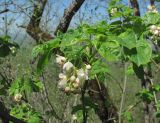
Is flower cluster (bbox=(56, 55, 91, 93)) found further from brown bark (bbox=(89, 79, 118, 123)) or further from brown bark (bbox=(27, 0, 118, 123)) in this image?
brown bark (bbox=(89, 79, 118, 123))

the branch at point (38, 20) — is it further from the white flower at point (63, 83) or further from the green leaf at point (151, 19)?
the white flower at point (63, 83)

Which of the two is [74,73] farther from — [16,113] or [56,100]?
[56,100]

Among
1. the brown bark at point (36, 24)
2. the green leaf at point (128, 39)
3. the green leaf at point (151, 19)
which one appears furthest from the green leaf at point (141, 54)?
the brown bark at point (36, 24)

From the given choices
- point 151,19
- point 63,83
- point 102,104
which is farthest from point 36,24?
point 63,83

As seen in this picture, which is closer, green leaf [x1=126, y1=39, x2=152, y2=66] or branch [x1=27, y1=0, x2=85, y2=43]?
green leaf [x1=126, y1=39, x2=152, y2=66]

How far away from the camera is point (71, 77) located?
1771mm

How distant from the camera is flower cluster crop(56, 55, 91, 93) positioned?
69.3 inches

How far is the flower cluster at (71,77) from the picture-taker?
1760mm

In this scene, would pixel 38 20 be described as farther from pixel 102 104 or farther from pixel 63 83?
pixel 63 83

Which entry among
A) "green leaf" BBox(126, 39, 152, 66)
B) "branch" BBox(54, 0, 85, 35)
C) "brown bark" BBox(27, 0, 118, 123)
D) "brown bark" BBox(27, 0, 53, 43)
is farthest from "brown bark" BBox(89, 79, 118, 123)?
"green leaf" BBox(126, 39, 152, 66)

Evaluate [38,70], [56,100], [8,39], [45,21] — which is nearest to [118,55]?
[38,70]

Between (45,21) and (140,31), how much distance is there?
20.9 ft

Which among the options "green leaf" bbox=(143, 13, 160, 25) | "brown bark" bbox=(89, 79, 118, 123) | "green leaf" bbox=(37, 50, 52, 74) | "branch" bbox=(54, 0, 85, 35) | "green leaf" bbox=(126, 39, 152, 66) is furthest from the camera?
"branch" bbox=(54, 0, 85, 35)

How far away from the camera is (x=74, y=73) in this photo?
1773mm
